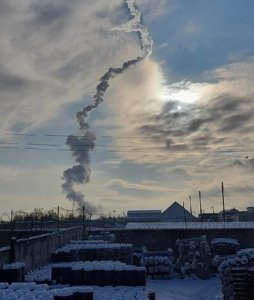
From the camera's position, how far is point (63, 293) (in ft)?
27.6

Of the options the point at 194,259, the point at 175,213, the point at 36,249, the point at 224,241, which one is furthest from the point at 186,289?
the point at 175,213

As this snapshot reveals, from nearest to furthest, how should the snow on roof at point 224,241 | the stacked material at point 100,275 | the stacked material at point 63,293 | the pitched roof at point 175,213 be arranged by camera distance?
the stacked material at point 63,293 < the stacked material at point 100,275 < the snow on roof at point 224,241 < the pitched roof at point 175,213

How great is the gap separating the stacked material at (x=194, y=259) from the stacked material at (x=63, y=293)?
13236 millimetres

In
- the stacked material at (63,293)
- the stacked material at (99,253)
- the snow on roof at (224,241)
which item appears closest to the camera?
the stacked material at (63,293)

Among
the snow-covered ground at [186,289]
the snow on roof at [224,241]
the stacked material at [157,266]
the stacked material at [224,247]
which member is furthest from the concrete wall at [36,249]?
the snow on roof at [224,241]

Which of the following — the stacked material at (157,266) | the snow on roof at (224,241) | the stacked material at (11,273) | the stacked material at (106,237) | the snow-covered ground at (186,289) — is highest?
the stacked material at (106,237)

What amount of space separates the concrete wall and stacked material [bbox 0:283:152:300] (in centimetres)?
469

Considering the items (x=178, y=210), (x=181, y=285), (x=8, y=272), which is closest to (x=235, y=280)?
(x=8, y=272)

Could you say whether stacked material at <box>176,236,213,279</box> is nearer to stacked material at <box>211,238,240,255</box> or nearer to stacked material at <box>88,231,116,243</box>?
stacked material at <box>211,238,240,255</box>

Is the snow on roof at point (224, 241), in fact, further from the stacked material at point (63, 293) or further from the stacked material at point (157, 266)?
the stacked material at point (63, 293)

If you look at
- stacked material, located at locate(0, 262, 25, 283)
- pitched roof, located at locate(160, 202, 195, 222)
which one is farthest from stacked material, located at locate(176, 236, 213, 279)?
pitched roof, located at locate(160, 202, 195, 222)

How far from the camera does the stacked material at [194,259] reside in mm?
25531

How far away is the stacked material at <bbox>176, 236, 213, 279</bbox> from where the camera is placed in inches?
1005

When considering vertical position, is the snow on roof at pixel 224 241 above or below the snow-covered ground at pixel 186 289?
above
